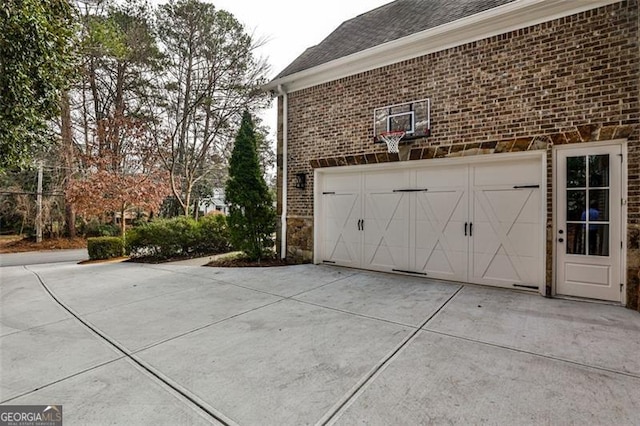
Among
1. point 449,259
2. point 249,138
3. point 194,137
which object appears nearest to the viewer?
point 449,259

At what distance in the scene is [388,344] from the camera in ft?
9.39

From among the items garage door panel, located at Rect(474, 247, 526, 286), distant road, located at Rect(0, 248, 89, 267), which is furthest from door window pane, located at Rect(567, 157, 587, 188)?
distant road, located at Rect(0, 248, 89, 267)

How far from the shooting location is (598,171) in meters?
4.14

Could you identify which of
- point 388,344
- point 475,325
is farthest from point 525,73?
point 388,344

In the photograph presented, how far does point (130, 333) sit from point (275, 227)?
182 inches

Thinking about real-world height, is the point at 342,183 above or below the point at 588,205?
above

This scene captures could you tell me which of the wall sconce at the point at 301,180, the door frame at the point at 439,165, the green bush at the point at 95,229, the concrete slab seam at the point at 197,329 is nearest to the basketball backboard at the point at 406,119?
the door frame at the point at 439,165

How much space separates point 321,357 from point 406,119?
4600 millimetres

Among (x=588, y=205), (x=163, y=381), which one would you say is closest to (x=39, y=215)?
(x=163, y=381)

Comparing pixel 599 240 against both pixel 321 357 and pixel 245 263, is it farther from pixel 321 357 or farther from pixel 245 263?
pixel 245 263

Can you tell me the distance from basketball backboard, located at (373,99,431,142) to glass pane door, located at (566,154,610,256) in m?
2.25

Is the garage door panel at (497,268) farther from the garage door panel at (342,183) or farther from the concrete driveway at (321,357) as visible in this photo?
the garage door panel at (342,183)

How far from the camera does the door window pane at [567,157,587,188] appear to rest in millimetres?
4227

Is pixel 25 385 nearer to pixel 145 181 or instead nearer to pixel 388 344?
pixel 388 344
